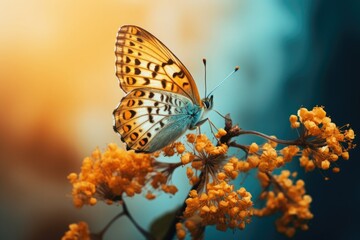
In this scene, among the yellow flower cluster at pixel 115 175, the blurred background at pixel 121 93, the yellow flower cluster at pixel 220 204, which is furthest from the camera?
the blurred background at pixel 121 93

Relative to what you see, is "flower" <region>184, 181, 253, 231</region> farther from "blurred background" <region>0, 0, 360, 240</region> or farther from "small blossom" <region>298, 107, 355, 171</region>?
"blurred background" <region>0, 0, 360, 240</region>

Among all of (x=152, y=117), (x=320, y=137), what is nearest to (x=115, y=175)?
(x=152, y=117)

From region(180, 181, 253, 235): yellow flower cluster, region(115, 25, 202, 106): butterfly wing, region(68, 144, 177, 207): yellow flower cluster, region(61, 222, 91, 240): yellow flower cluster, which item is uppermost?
region(115, 25, 202, 106): butterfly wing

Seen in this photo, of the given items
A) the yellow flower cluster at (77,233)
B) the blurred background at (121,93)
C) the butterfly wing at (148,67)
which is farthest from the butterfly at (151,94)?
the blurred background at (121,93)

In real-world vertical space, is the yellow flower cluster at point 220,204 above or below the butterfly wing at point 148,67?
below

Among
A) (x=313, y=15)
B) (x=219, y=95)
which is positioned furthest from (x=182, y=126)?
(x=313, y=15)

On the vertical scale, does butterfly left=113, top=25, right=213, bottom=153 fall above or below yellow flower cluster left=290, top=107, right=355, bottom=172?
above

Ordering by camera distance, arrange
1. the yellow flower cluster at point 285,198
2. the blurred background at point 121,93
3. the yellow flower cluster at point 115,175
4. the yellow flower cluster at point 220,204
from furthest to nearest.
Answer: the blurred background at point 121,93, the yellow flower cluster at point 285,198, the yellow flower cluster at point 115,175, the yellow flower cluster at point 220,204

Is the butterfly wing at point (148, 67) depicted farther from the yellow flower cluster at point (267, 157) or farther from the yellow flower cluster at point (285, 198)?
the yellow flower cluster at point (285, 198)

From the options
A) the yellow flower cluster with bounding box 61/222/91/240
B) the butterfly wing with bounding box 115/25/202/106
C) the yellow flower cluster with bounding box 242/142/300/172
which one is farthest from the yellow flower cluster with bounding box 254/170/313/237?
the yellow flower cluster with bounding box 61/222/91/240

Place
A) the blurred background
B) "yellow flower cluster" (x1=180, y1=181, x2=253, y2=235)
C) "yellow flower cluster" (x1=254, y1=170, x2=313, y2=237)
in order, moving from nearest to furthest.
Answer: "yellow flower cluster" (x1=180, y1=181, x2=253, y2=235) < "yellow flower cluster" (x1=254, y1=170, x2=313, y2=237) < the blurred background
